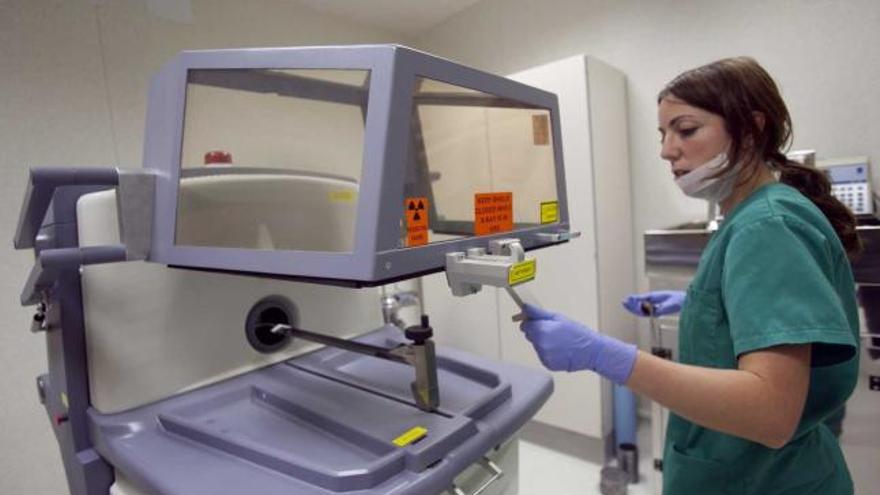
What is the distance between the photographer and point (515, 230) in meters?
0.84

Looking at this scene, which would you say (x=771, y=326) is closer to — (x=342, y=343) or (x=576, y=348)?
(x=576, y=348)

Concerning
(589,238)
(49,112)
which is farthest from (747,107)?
(49,112)

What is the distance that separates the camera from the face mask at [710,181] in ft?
2.98

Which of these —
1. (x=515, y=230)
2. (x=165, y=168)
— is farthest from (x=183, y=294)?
(x=515, y=230)

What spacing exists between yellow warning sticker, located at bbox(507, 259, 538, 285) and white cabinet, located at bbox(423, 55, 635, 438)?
1.39 meters

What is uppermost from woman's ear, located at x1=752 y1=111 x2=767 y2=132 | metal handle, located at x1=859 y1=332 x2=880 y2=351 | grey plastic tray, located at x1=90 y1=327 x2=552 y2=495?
woman's ear, located at x1=752 y1=111 x2=767 y2=132

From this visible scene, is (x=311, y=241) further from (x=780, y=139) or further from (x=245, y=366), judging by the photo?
(x=780, y=139)

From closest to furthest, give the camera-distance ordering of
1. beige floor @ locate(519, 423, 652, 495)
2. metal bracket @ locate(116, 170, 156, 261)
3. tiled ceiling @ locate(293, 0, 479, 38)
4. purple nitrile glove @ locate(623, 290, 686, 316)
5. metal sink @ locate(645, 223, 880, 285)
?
metal bracket @ locate(116, 170, 156, 261) → purple nitrile glove @ locate(623, 290, 686, 316) → metal sink @ locate(645, 223, 880, 285) → beige floor @ locate(519, 423, 652, 495) → tiled ceiling @ locate(293, 0, 479, 38)

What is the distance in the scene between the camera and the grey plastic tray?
0.69 meters

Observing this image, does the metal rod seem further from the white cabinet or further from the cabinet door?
the cabinet door

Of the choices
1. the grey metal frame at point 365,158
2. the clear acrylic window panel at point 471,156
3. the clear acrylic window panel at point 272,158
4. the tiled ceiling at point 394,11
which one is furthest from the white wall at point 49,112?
the clear acrylic window panel at point 471,156

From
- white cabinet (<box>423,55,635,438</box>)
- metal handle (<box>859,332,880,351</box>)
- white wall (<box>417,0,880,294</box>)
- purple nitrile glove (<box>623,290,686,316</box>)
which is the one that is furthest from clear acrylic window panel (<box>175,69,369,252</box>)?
metal handle (<box>859,332,880,351</box>)

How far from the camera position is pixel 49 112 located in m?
1.93

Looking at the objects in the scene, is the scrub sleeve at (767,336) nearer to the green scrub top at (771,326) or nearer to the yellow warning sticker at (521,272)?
the green scrub top at (771,326)
